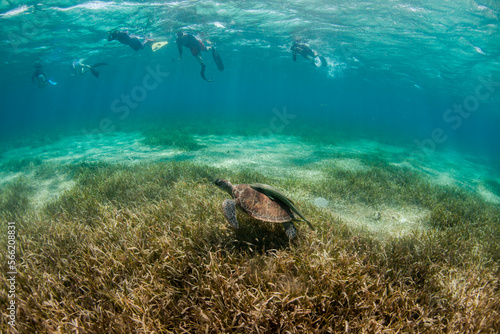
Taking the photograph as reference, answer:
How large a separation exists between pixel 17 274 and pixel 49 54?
1701 inches

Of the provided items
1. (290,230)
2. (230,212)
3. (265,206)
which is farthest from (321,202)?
(230,212)

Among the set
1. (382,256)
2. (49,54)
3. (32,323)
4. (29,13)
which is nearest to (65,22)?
(29,13)

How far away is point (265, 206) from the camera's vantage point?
11.3 ft

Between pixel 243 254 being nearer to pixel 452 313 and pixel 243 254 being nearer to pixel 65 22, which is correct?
pixel 452 313

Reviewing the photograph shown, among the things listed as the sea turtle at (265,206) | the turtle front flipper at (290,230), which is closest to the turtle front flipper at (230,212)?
the sea turtle at (265,206)

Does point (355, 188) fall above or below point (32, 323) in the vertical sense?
below

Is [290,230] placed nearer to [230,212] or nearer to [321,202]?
[230,212]

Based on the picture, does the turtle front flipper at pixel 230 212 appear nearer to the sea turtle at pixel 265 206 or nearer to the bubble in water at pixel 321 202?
the sea turtle at pixel 265 206

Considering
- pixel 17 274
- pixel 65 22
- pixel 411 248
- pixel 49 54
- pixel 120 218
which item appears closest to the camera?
pixel 17 274

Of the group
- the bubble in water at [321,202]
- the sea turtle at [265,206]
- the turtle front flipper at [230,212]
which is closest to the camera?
the turtle front flipper at [230,212]

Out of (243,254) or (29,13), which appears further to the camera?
(29,13)

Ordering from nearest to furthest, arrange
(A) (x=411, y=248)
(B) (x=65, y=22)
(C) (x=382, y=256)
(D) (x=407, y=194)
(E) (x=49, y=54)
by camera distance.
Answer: (C) (x=382, y=256) < (A) (x=411, y=248) < (D) (x=407, y=194) < (B) (x=65, y=22) < (E) (x=49, y=54)

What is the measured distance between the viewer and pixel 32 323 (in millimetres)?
2414

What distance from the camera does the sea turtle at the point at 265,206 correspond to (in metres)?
3.24
